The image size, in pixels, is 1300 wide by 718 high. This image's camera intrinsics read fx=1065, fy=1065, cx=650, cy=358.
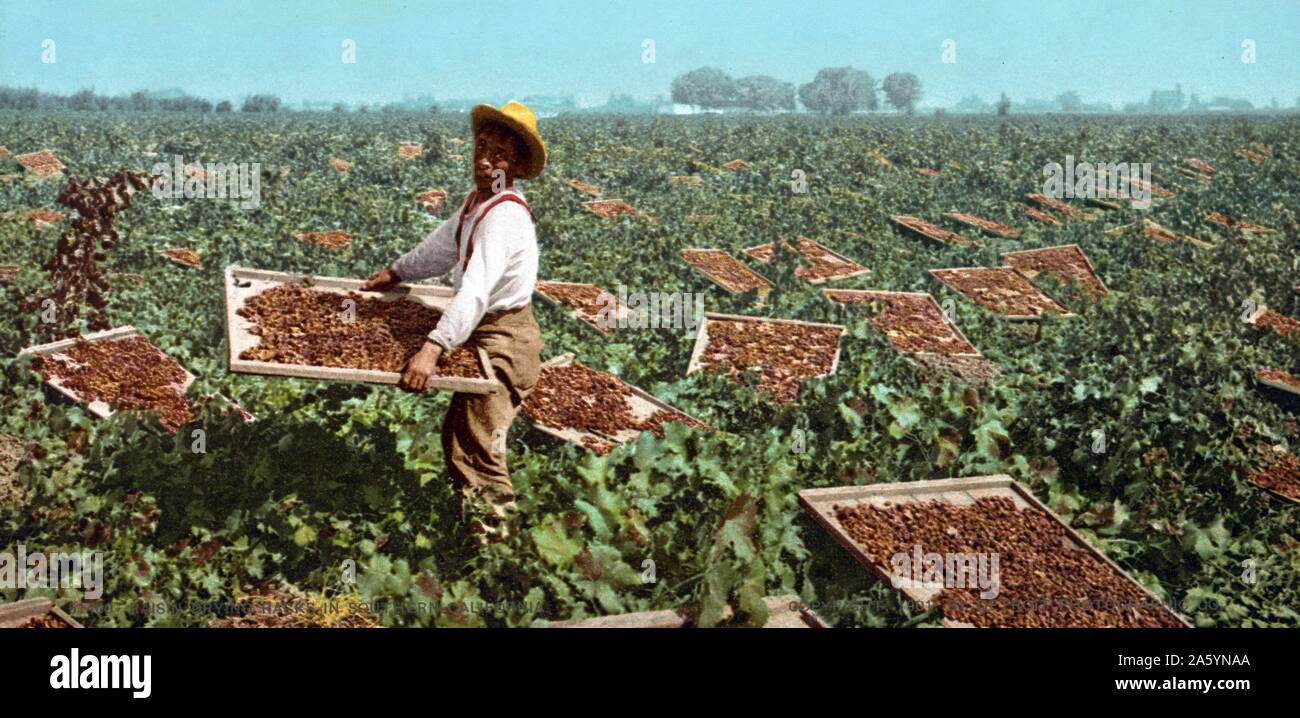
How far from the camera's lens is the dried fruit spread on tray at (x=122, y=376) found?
20.3 ft

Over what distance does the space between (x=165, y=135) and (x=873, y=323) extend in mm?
15972

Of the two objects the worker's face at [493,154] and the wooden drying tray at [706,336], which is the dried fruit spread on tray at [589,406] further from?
the worker's face at [493,154]

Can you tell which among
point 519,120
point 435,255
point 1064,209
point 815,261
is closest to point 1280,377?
point 815,261

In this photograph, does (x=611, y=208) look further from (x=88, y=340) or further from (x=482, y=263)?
(x=482, y=263)

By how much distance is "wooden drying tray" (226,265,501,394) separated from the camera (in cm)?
463

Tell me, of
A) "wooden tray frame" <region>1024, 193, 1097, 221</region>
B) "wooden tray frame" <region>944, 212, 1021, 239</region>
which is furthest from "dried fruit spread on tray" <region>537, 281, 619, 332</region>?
"wooden tray frame" <region>1024, 193, 1097, 221</region>

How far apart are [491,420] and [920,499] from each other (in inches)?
87.0

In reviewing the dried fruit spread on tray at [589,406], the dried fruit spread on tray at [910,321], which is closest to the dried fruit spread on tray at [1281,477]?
the dried fruit spread on tray at [910,321]

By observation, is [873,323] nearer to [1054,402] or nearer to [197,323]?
[1054,402]

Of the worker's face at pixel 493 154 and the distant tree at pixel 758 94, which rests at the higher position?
the distant tree at pixel 758 94

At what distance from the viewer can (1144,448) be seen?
20.7 feet

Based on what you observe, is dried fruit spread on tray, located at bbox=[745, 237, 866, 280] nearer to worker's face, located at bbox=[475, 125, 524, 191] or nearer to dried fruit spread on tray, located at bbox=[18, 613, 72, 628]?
worker's face, located at bbox=[475, 125, 524, 191]

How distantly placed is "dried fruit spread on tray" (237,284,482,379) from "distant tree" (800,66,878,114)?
26.2m

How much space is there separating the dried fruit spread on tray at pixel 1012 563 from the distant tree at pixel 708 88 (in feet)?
73.0
